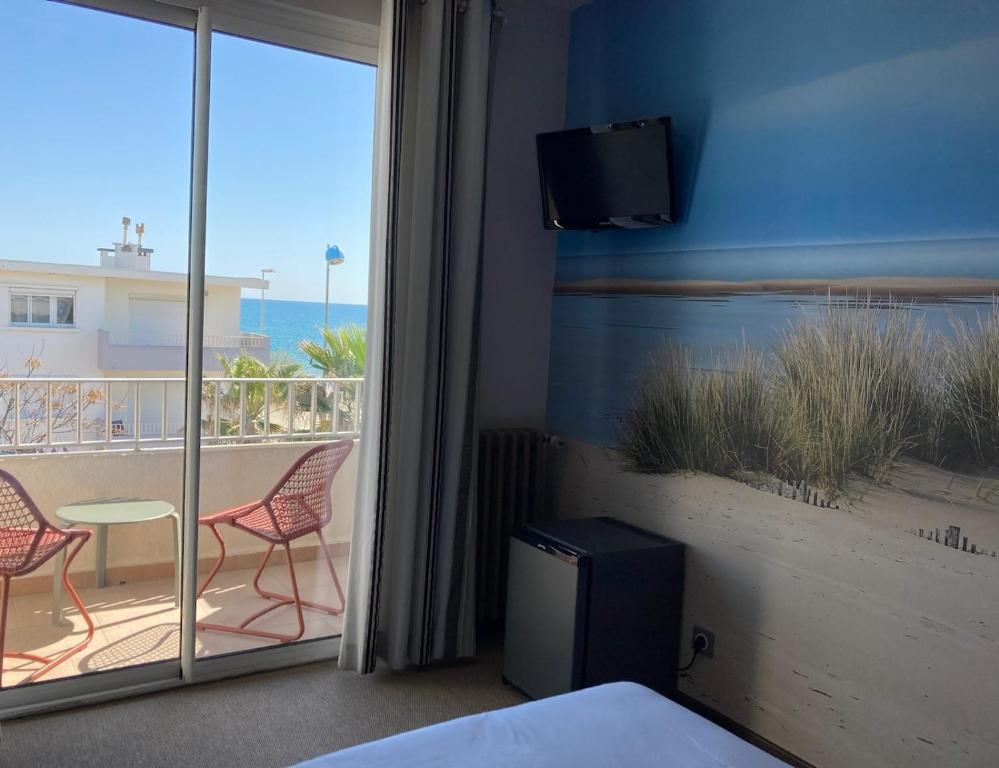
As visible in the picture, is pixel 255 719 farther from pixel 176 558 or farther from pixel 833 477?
pixel 833 477

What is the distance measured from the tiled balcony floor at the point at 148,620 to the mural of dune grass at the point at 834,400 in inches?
57.4

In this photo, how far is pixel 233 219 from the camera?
3.10 m

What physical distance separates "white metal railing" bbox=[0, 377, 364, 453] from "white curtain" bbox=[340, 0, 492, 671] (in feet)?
0.72

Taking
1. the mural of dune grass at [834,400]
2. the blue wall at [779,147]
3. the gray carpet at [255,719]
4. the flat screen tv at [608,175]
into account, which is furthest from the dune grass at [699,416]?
the gray carpet at [255,719]

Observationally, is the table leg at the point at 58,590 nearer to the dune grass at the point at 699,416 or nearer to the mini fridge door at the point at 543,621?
the mini fridge door at the point at 543,621

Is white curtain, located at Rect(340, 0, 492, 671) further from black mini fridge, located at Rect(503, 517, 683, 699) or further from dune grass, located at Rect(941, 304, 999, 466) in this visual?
dune grass, located at Rect(941, 304, 999, 466)

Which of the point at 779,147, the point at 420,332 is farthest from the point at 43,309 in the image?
the point at 779,147

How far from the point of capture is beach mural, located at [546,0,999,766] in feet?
7.39

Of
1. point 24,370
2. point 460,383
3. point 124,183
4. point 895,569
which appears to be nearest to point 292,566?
point 460,383

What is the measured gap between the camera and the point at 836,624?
2590 mm

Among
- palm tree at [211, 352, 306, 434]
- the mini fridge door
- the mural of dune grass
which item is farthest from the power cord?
palm tree at [211, 352, 306, 434]

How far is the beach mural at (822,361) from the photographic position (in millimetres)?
2254

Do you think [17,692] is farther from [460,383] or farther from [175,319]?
[460,383]

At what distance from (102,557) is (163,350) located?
0.75 m
